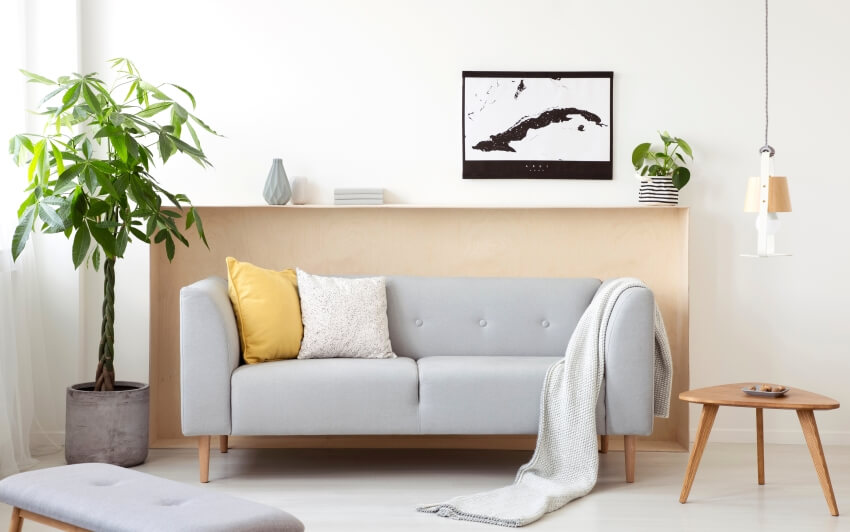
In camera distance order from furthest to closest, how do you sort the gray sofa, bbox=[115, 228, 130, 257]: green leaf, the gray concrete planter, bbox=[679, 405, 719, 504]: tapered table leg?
1. the gray concrete planter
2. bbox=[115, 228, 130, 257]: green leaf
3. the gray sofa
4. bbox=[679, 405, 719, 504]: tapered table leg

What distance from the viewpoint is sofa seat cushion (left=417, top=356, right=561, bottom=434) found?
11.6ft

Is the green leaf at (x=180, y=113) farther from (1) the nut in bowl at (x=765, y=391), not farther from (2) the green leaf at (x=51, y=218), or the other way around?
(1) the nut in bowl at (x=765, y=391)

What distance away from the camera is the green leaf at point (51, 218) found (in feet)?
11.2

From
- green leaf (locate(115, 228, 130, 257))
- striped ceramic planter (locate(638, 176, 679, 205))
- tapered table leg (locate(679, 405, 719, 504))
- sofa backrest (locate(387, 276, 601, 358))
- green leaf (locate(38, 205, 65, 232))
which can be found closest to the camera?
Answer: tapered table leg (locate(679, 405, 719, 504))

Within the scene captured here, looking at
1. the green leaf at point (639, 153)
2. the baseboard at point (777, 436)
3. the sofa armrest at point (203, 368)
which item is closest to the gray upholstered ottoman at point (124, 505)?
the sofa armrest at point (203, 368)

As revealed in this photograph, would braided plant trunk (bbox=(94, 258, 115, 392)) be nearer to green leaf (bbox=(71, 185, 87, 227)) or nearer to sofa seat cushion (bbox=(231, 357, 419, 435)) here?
green leaf (bbox=(71, 185, 87, 227))

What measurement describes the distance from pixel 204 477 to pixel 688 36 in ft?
10.0

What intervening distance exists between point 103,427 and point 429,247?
1708 mm

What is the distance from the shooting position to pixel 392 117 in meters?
4.43

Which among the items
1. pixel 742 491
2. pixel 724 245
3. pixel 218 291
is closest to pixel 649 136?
pixel 724 245

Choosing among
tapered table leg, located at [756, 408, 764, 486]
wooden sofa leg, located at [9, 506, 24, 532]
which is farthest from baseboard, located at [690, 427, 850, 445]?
wooden sofa leg, located at [9, 506, 24, 532]

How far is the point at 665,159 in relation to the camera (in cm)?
430

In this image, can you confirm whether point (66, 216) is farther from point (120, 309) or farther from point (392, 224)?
point (392, 224)

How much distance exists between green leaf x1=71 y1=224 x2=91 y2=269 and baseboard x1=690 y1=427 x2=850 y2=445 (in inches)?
114
